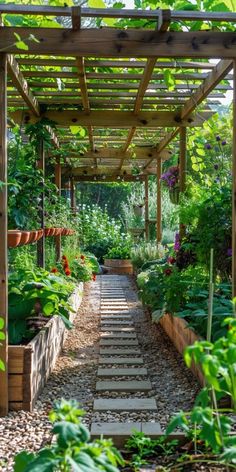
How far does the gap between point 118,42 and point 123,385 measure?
2170 millimetres

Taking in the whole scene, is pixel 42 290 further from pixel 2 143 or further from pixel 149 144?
pixel 149 144

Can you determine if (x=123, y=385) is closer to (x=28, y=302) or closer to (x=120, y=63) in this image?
(x=28, y=302)

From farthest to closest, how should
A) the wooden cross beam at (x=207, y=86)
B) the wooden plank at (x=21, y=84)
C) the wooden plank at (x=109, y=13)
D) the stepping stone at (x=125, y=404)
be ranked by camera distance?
1. the wooden cross beam at (x=207, y=86)
2. the wooden plank at (x=21, y=84)
3. the stepping stone at (x=125, y=404)
4. the wooden plank at (x=109, y=13)

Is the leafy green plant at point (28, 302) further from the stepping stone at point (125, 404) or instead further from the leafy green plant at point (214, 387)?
the leafy green plant at point (214, 387)

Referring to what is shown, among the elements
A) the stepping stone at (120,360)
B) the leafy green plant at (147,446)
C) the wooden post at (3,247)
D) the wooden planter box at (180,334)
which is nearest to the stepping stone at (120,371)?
the stepping stone at (120,360)

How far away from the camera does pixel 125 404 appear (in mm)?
3434

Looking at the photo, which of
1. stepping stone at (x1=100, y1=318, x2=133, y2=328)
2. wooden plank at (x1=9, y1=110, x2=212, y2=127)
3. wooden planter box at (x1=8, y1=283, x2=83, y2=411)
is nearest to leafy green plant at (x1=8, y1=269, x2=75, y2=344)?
wooden planter box at (x1=8, y1=283, x2=83, y2=411)

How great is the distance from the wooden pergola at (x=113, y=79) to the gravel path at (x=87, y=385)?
1.10ft

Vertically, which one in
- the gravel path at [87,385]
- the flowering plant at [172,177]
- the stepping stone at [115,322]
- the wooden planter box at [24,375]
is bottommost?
the gravel path at [87,385]

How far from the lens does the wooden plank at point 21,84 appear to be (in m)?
4.11

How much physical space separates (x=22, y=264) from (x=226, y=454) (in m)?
4.05

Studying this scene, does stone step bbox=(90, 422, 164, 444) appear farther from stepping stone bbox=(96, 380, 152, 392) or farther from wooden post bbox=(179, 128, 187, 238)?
wooden post bbox=(179, 128, 187, 238)

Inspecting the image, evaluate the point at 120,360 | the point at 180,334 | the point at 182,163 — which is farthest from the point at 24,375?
the point at 182,163

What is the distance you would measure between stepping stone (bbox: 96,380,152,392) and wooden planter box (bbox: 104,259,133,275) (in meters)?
9.04
